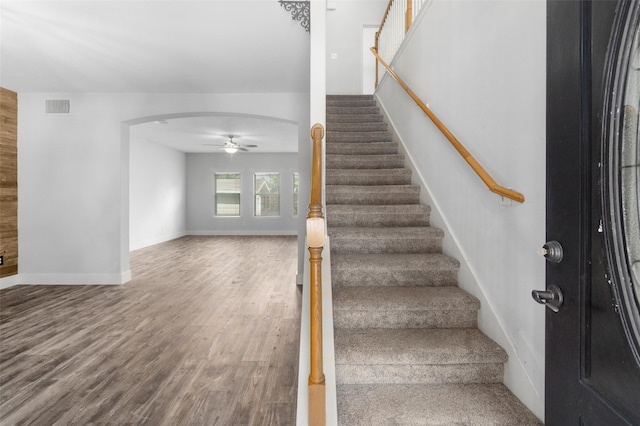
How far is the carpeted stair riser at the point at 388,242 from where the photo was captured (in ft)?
8.36

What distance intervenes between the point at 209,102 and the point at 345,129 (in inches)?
87.3

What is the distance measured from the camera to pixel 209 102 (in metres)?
4.99

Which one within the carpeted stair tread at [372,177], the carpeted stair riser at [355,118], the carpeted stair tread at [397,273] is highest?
the carpeted stair riser at [355,118]

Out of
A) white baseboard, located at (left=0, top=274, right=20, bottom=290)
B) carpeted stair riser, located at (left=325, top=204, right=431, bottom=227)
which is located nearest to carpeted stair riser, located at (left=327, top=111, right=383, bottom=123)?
carpeted stair riser, located at (left=325, top=204, right=431, bottom=227)

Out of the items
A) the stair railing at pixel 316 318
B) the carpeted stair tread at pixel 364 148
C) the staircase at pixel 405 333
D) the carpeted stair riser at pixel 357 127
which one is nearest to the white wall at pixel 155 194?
the carpeted stair riser at pixel 357 127

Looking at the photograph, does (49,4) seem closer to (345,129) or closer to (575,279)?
(345,129)

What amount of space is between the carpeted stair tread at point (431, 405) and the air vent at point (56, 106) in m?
5.67

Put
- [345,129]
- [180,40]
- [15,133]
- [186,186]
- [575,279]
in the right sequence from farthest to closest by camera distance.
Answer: [186,186] < [15,133] < [345,129] < [180,40] < [575,279]

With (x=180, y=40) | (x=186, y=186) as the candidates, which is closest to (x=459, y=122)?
(x=180, y=40)

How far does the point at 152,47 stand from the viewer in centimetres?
347

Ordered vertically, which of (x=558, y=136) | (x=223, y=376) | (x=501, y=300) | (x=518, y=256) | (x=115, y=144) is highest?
(x=115, y=144)

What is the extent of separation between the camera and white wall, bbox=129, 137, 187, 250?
27.0 feet

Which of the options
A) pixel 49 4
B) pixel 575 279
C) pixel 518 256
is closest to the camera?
pixel 575 279

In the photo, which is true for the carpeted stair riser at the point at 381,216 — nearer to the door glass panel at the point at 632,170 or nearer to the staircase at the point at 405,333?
the staircase at the point at 405,333
